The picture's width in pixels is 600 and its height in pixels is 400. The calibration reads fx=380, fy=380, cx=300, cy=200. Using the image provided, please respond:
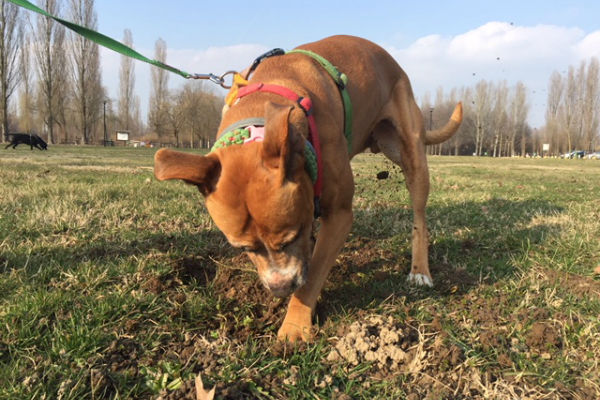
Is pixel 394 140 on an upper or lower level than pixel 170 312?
upper

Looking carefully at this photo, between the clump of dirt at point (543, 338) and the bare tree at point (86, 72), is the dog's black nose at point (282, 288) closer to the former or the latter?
the clump of dirt at point (543, 338)

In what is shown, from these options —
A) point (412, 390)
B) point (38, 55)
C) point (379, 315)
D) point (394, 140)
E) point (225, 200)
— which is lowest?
point (412, 390)

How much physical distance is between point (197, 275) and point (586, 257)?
3.20 metres

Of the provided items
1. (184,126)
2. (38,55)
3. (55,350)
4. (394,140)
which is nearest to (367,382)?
(55,350)

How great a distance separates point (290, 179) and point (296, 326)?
814 millimetres

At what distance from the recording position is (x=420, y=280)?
2.82 metres

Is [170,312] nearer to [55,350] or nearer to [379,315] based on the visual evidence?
[55,350]

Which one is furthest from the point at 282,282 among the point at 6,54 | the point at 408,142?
the point at 6,54

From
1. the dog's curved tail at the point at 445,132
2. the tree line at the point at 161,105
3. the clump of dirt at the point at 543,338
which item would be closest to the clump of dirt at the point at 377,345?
the clump of dirt at the point at 543,338

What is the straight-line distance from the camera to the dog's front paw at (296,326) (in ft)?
6.66

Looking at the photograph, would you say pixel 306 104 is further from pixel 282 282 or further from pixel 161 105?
pixel 161 105

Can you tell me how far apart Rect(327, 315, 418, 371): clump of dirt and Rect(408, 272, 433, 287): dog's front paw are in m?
0.83

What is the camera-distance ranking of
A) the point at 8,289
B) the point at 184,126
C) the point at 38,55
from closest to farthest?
1. the point at 8,289
2. the point at 38,55
3. the point at 184,126

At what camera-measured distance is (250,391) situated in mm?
1608
